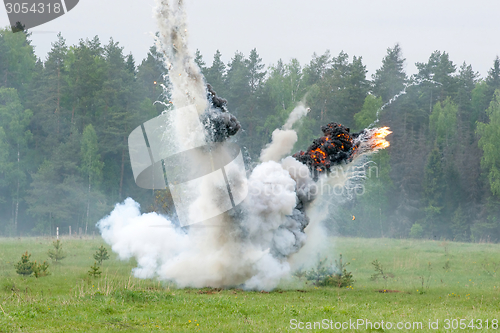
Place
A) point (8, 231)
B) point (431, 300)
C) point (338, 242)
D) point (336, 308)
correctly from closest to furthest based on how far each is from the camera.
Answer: point (336, 308), point (431, 300), point (338, 242), point (8, 231)

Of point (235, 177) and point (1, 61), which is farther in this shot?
point (1, 61)

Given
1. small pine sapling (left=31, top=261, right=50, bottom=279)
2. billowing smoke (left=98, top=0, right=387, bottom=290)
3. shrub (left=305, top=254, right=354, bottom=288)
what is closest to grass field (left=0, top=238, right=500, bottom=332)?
small pine sapling (left=31, top=261, right=50, bottom=279)

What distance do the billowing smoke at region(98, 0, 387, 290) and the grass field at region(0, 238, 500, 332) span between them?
4.00 feet

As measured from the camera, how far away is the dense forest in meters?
59.2

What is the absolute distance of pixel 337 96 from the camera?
61.6 meters

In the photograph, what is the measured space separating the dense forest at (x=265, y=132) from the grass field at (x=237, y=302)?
89.1 feet

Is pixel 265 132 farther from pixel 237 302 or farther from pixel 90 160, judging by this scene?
pixel 237 302

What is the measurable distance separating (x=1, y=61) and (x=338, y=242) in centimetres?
4537

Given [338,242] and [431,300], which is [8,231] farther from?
[431,300]

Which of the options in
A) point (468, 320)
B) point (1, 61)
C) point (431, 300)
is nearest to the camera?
point (468, 320)

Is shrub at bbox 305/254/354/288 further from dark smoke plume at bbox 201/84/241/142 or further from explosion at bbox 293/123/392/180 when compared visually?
dark smoke plume at bbox 201/84/241/142

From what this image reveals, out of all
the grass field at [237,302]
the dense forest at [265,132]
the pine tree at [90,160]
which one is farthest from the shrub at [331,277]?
the pine tree at [90,160]

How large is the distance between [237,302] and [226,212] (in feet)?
17.4

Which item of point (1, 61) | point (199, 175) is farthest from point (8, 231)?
point (199, 175)
